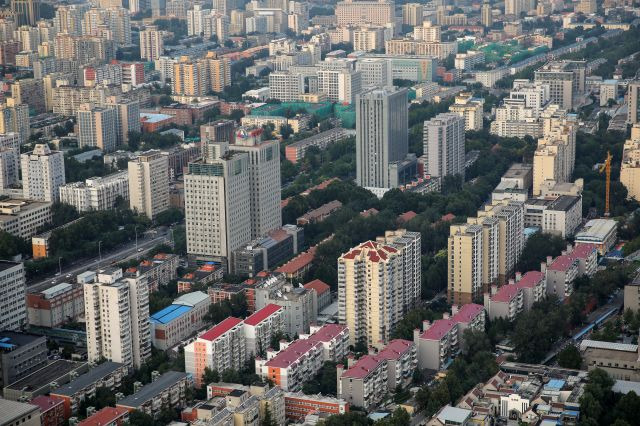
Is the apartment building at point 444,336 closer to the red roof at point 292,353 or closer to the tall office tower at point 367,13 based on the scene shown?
the red roof at point 292,353

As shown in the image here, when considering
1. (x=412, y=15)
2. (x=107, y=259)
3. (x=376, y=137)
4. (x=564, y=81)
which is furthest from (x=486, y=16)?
(x=107, y=259)

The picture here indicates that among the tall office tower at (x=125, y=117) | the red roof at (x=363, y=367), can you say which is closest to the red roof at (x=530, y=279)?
the red roof at (x=363, y=367)

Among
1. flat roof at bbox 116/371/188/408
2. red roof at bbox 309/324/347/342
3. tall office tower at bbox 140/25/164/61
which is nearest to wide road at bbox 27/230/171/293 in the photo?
flat roof at bbox 116/371/188/408

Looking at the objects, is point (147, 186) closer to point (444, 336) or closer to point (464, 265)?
point (464, 265)

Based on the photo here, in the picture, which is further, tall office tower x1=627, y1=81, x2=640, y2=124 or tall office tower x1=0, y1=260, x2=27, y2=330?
tall office tower x1=627, y1=81, x2=640, y2=124

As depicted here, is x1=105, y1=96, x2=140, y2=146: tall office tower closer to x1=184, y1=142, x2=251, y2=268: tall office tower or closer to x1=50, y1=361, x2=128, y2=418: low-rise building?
x1=184, y1=142, x2=251, y2=268: tall office tower

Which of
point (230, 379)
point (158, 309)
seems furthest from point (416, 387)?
point (158, 309)

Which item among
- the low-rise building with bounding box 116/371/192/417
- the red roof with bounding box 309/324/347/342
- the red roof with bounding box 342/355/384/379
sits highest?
the red roof with bounding box 309/324/347/342
